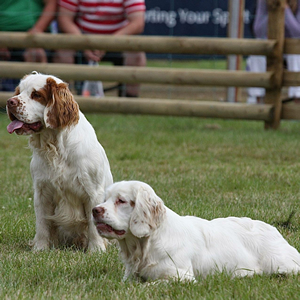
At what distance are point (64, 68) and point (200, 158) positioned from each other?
3534mm

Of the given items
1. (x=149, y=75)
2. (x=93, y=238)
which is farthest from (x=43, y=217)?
(x=149, y=75)

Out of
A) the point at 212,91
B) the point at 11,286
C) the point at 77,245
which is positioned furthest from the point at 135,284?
the point at 212,91

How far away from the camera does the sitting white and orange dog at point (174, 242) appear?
3.35 m

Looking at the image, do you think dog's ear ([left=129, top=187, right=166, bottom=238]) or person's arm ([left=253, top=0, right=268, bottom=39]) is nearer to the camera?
dog's ear ([left=129, top=187, right=166, bottom=238])

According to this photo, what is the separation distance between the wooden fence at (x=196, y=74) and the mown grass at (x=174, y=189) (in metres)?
0.29

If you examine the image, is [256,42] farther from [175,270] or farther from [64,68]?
[175,270]

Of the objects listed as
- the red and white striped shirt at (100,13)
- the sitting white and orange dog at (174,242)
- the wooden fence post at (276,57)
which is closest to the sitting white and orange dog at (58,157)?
the sitting white and orange dog at (174,242)

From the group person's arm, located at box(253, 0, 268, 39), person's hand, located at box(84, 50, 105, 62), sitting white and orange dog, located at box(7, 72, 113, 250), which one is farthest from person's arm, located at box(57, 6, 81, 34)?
sitting white and orange dog, located at box(7, 72, 113, 250)

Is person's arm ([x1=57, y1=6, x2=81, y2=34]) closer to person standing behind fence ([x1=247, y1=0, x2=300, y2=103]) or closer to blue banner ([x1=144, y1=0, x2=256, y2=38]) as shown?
person standing behind fence ([x1=247, y1=0, x2=300, y2=103])

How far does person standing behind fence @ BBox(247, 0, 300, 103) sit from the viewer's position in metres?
10.4

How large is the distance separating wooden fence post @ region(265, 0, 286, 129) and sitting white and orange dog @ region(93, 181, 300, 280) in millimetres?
5994

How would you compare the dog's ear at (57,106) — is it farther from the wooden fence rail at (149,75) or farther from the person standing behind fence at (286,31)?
the person standing behind fence at (286,31)

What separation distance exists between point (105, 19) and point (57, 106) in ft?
22.6

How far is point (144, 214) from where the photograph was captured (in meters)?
3.35
